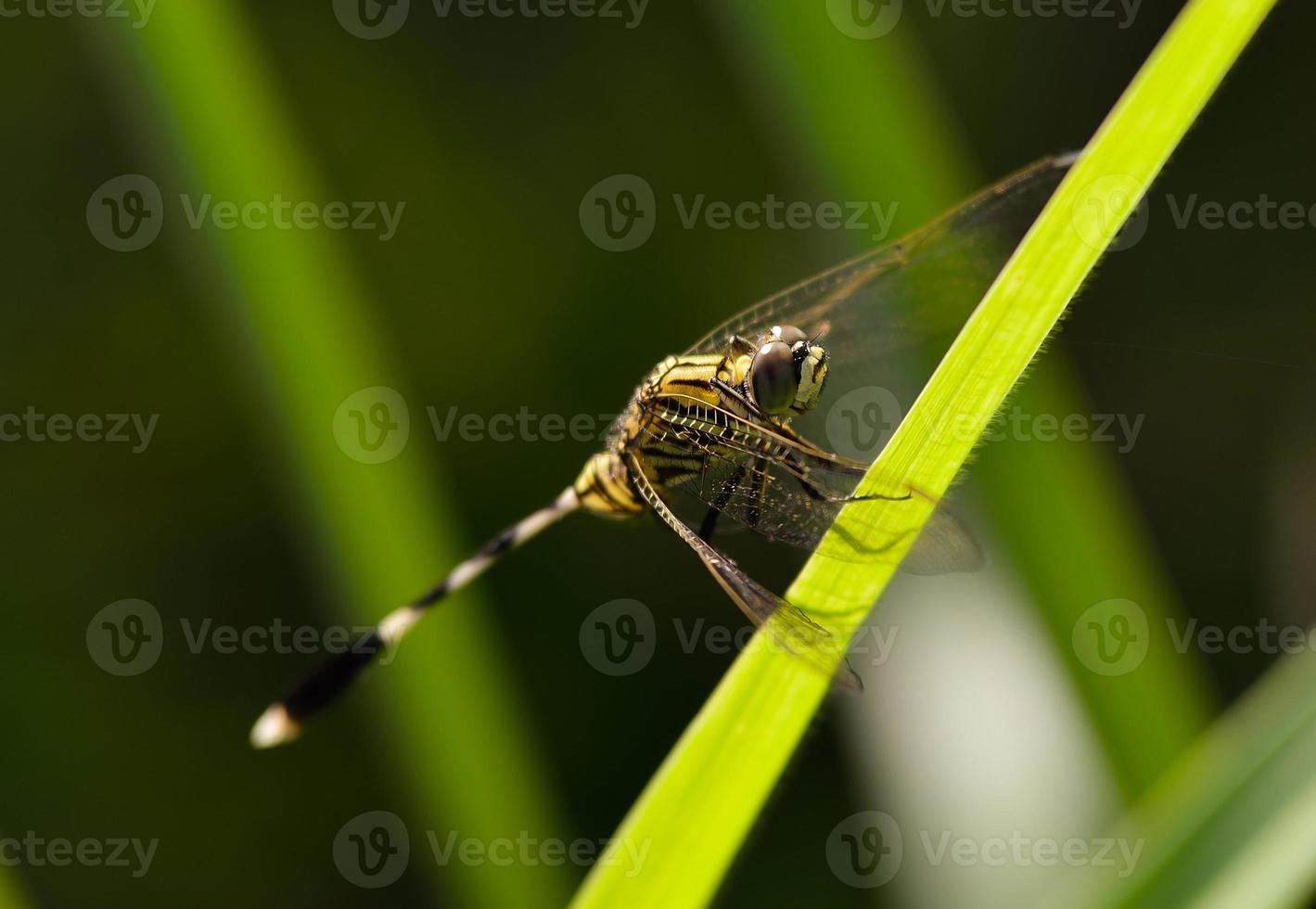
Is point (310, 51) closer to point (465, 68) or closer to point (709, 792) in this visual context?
point (465, 68)

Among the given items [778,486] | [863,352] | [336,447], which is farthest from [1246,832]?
[336,447]

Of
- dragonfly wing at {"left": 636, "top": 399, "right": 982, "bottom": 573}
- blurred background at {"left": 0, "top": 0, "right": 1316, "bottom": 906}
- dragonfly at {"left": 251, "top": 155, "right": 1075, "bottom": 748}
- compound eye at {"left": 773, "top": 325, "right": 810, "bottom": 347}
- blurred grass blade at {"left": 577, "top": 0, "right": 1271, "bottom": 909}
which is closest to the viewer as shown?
blurred grass blade at {"left": 577, "top": 0, "right": 1271, "bottom": 909}

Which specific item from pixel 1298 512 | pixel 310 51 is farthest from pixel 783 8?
pixel 1298 512

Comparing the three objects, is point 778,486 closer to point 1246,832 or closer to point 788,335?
point 788,335

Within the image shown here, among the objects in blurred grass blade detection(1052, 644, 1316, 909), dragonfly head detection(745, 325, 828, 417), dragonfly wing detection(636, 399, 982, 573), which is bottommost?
blurred grass blade detection(1052, 644, 1316, 909)

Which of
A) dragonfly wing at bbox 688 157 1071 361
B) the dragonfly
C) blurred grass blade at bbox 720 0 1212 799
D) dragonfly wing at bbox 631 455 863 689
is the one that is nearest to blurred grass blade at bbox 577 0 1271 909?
dragonfly wing at bbox 631 455 863 689

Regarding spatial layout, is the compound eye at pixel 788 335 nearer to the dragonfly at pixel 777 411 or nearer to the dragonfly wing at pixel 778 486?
the dragonfly at pixel 777 411

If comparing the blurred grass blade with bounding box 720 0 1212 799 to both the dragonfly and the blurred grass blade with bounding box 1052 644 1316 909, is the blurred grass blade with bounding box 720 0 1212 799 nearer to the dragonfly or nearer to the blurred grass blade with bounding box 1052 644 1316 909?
the dragonfly
